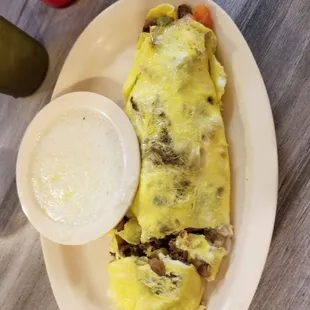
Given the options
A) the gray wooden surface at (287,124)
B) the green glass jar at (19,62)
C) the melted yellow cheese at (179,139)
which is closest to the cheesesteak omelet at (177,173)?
the melted yellow cheese at (179,139)

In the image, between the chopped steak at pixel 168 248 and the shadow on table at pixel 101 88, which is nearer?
the chopped steak at pixel 168 248

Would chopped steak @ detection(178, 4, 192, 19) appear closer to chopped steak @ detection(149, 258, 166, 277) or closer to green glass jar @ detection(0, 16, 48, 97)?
green glass jar @ detection(0, 16, 48, 97)

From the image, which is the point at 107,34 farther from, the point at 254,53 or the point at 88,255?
the point at 88,255

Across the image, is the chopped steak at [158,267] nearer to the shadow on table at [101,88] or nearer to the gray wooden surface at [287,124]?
the gray wooden surface at [287,124]

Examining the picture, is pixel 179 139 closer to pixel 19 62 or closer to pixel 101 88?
pixel 101 88

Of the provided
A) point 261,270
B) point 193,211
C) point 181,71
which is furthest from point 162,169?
point 261,270

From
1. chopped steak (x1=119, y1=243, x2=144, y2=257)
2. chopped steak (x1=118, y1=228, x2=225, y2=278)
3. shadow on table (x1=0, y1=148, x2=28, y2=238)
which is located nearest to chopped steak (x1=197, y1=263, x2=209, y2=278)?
chopped steak (x1=118, y1=228, x2=225, y2=278)
